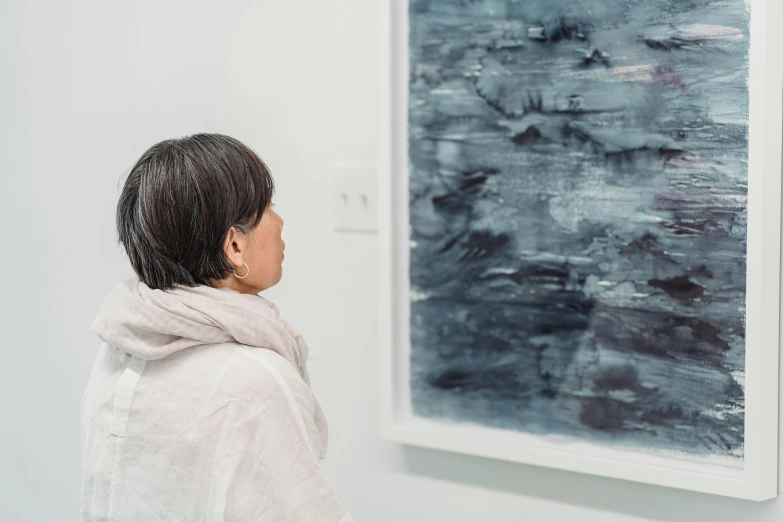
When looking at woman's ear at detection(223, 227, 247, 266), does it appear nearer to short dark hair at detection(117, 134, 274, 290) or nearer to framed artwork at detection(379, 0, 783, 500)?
short dark hair at detection(117, 134, 274, 290)

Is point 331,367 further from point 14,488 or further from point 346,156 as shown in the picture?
point 14,488

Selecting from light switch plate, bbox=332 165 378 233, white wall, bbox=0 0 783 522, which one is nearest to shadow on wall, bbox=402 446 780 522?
white wall, bbox=0 0 783 522

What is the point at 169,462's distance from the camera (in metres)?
0.92

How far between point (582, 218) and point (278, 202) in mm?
540

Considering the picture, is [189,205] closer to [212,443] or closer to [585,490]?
[212,443]

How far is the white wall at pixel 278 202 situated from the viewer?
1380mm

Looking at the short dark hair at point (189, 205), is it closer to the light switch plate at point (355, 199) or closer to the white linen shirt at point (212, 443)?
the white linen shirt at point (212, 443)

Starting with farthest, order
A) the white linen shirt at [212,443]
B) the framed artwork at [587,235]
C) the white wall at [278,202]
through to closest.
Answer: the white wall at [278,202] < the framed artwork at [587,235] < the white linen shirt at [212,443]

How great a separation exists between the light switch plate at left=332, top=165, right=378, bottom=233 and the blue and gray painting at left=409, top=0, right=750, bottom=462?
0.09 m

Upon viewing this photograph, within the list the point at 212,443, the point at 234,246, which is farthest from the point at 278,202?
the point at 212,443

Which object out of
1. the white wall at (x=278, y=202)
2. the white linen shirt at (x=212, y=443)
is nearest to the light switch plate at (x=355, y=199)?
the white wall at (x=278, y=202)

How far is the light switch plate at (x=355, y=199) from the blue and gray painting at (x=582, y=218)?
0.31 feet

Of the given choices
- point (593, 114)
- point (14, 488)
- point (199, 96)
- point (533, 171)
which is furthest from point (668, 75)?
point (14, 488)

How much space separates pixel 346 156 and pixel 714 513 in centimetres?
75
